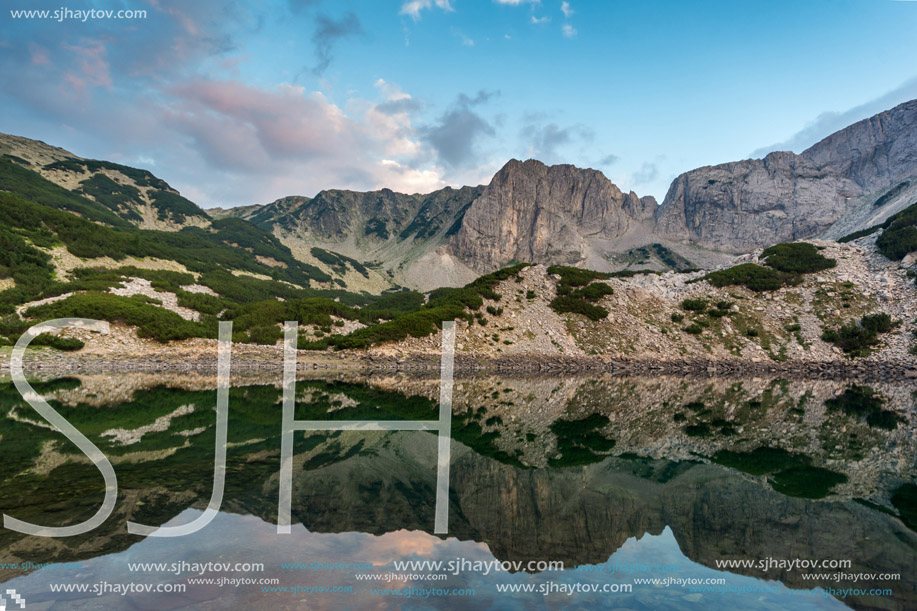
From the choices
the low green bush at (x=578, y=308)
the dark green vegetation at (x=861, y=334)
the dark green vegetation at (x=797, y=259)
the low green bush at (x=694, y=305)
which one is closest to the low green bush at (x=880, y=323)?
the dark green vegetation at (x=861, y=334)

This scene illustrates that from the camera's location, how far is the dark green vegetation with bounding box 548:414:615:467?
52.5ft

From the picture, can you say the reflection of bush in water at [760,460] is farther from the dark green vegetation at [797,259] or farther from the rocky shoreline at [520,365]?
the dark green vegetation at [797,259]

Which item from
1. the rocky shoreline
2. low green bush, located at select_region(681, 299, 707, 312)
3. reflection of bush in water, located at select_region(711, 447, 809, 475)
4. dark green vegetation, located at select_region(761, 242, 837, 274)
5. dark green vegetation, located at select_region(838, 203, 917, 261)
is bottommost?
the rocky shoreline

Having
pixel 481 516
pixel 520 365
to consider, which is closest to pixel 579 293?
pixel 520 365

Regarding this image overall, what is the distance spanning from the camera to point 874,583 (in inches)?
301

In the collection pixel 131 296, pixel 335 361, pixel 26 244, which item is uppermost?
pixel 26 244

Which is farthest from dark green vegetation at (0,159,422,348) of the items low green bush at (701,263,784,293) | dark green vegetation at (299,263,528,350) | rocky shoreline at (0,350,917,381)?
low green bush at (701,263,784,293)

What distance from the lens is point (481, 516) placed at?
10414mm

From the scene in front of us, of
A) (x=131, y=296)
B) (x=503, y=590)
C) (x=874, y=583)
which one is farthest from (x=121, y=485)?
(x=131, y=296)

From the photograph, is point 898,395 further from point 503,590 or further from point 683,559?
point 503,590

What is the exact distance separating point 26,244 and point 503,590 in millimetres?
94601

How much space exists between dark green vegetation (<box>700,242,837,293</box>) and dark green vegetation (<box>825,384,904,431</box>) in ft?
111

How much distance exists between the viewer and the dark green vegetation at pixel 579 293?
68.4 m

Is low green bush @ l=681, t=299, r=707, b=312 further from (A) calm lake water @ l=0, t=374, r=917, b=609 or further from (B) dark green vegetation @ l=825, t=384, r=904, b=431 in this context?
(A) calm lake water @ l=0, t=374, r=917, b=609
